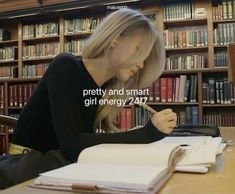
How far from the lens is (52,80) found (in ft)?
3.05

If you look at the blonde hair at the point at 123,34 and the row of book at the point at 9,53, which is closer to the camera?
the blonde hair at the point at 123,34

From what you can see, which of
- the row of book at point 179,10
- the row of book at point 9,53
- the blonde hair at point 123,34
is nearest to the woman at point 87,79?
the blonde hair at point 123,34

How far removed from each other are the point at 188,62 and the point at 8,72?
2.12 metres

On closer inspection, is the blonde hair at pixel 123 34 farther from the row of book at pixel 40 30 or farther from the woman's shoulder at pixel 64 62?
the row of book at pixel 40 30

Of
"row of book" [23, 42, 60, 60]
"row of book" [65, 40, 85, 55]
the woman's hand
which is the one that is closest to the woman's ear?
the woman's hand

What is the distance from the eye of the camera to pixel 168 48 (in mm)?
3182

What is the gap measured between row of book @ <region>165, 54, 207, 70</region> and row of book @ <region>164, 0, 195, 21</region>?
1.33 ft

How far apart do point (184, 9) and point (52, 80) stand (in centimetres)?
256

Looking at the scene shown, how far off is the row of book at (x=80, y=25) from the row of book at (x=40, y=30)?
159mm

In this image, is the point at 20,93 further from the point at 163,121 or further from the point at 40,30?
the point at 163,121

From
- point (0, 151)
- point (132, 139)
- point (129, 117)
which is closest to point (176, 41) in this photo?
point (129, 117)

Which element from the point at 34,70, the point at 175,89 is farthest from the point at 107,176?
the point at 34,70

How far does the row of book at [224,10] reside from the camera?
120 inches

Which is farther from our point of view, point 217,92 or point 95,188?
point 217,92
